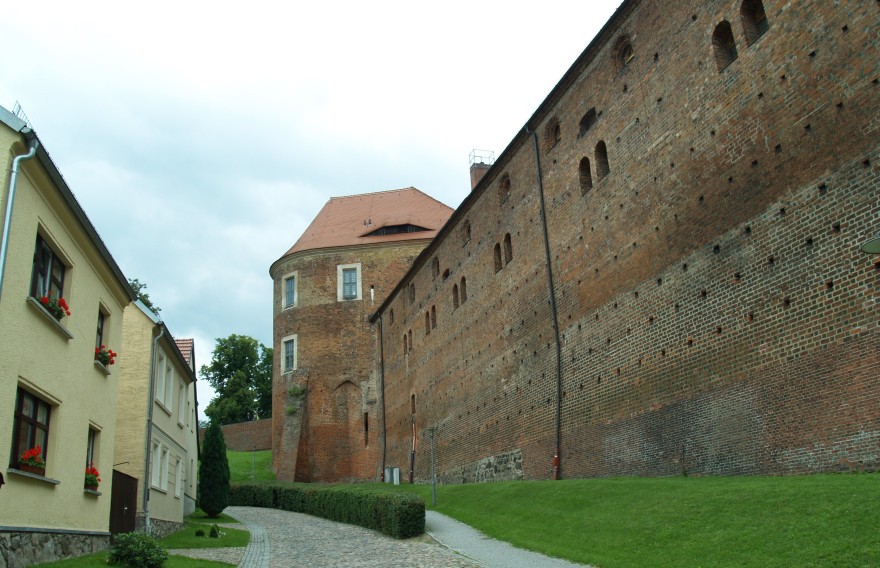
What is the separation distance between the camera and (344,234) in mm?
43031

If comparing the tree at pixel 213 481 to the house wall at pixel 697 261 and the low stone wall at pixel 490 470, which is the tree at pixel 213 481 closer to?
the low stone wall at pixel 490 470

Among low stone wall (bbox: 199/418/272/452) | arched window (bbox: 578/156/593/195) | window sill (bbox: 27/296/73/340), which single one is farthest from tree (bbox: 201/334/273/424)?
window sill (bbox: 27/296/73/340)

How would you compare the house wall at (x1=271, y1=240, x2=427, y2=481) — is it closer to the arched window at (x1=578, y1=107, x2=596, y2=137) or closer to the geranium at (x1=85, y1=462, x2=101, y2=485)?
the arched window at (x1=578, y1=107, x2=596, y2=137)

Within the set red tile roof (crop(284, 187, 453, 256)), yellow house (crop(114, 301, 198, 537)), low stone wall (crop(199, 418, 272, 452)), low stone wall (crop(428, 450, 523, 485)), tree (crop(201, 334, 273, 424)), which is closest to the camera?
yellow house (crop(114, 301, 198, 537))

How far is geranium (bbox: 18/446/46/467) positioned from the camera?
916 cm

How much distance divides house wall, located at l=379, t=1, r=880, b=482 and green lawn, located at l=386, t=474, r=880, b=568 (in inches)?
61.7

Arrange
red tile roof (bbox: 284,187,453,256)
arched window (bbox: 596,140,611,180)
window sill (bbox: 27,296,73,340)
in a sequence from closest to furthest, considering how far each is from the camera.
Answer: window sill (bbox: 27,296,73,340)
arched window (bbox: 596,140,611,180)
red tile roof (bbox: 284,187,453,256)

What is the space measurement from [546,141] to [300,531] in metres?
12.4

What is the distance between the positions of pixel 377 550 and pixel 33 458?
6.52m

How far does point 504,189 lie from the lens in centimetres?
2506

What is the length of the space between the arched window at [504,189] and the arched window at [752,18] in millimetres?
10987

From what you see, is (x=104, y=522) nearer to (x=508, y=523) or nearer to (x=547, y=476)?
(x=508, y=523)

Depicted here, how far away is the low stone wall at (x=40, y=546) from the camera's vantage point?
8367 mm

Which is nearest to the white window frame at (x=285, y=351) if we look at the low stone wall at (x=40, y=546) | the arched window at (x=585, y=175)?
the arched window at (x=585, y=175)
